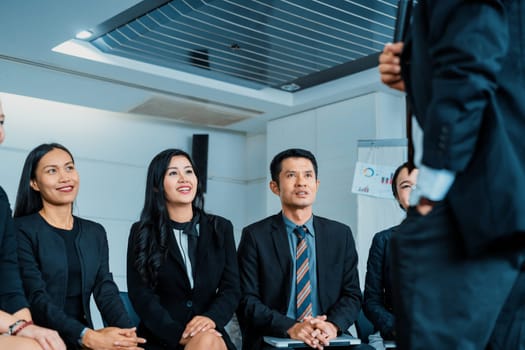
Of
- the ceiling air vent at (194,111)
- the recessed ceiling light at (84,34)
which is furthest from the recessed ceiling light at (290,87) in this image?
the recessed ceiling light at (84,34)

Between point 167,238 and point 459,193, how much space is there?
220 cm

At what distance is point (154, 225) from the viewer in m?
3.32

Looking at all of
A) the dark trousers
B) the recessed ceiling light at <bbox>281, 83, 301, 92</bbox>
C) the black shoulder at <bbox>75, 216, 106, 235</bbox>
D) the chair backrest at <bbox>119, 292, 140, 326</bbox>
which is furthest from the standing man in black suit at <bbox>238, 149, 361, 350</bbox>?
the recessed ceiling light at <bbox>281, 83, 301, 92</bbox>

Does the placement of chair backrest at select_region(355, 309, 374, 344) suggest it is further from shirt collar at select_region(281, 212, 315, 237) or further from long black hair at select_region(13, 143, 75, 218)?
long black hair at select_region(13, 143, 75, 218)

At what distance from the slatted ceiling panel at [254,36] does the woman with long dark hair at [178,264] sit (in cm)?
176

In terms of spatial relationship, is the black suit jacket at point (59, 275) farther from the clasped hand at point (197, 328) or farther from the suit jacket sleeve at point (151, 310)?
the clasped hand at point (197, 328)

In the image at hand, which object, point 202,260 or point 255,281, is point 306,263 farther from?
point 202,260

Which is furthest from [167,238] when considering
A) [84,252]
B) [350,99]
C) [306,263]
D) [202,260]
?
[350,99]

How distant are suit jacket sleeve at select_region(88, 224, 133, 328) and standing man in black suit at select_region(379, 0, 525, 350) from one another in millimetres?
2011

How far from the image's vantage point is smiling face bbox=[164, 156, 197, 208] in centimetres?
334

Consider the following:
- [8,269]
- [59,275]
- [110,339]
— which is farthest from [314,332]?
[8,269]

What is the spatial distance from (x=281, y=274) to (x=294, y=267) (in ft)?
0.26

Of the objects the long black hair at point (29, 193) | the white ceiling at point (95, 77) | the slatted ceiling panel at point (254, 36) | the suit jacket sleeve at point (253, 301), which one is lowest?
the suit jacket sleeve at point (253, 301)

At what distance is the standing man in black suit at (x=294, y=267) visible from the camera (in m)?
3.22
